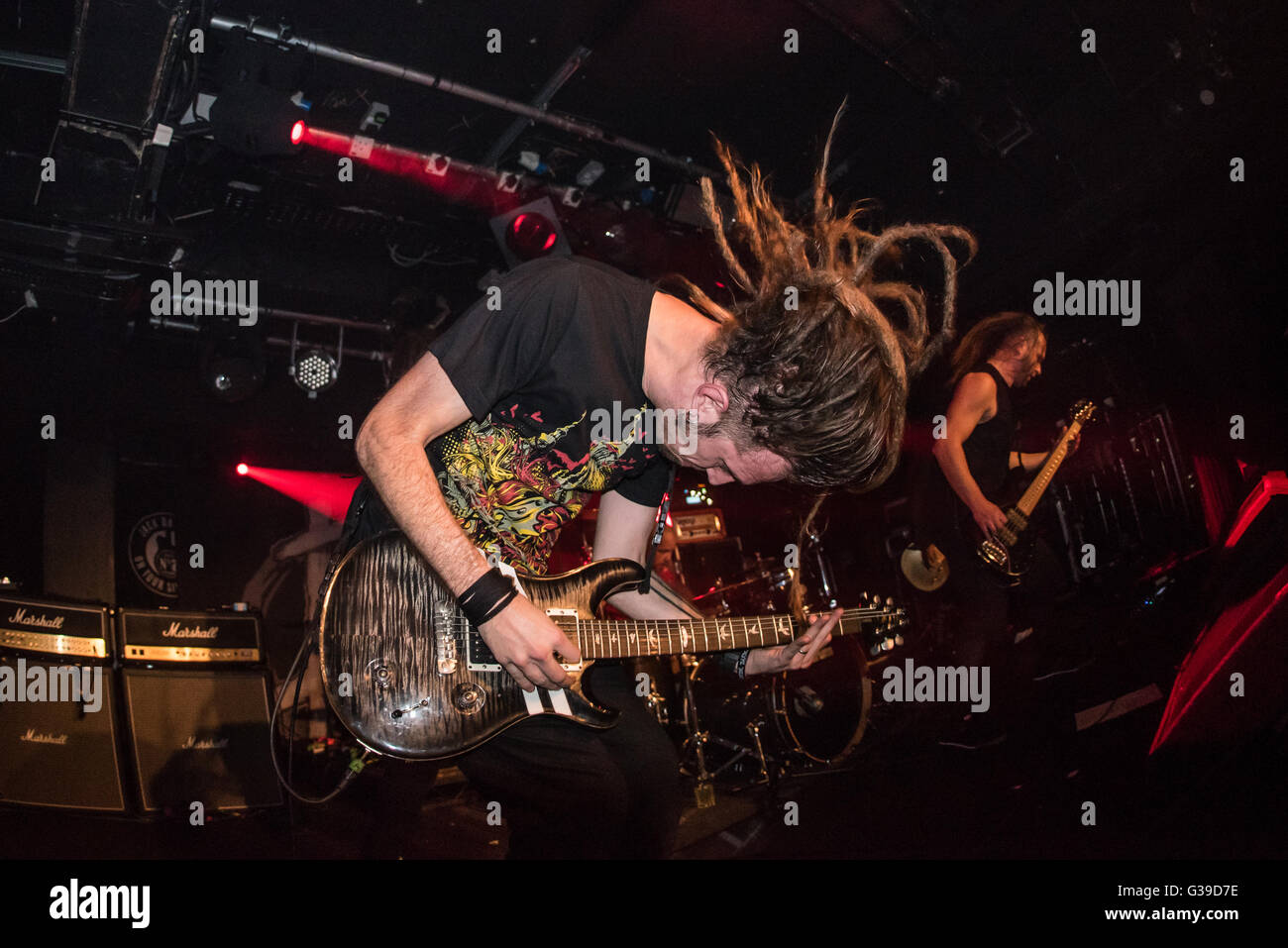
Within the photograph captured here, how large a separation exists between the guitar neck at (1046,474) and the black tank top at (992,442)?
20 centimetres

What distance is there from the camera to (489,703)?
2281 mm

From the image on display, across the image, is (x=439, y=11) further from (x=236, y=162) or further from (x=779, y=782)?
(x=779, y=782)

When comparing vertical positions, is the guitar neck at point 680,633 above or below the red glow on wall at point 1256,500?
below

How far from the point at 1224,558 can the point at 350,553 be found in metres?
5.51

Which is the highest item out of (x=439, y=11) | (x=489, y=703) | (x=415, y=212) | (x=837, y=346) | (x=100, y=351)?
(x=439, y=11)

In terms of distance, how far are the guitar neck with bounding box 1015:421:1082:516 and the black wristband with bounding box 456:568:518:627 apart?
169 inches

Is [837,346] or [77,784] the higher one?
[837,346]

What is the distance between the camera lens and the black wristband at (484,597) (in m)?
2.11

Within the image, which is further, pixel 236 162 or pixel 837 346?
pixel 236 162

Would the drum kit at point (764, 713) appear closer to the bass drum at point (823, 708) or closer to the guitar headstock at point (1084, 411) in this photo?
the bass drum at point (823, 708)

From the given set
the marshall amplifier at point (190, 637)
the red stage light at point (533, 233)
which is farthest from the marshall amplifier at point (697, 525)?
the marshall amplifier at point (190, 637)

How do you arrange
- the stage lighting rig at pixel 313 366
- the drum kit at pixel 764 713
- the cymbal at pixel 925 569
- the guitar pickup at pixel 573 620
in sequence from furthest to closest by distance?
the stage lighting rig at pixel 313 366
the cymbal at pixel 925 569
the drum kit at pixel 764 713
the guitar pickup at pixel 573 620

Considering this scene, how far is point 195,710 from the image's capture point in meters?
4.24
